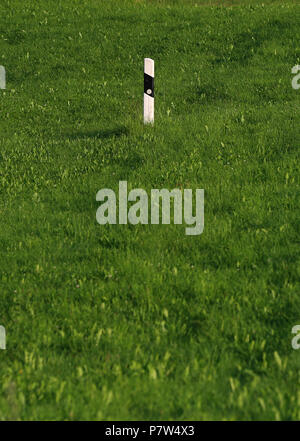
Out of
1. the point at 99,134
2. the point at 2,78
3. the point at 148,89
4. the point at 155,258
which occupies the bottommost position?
the point at 155,258

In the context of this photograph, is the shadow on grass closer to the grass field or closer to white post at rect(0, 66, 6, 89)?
the grass field

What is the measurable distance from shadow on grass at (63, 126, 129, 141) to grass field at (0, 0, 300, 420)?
0.16 ft

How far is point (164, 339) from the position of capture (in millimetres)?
4500

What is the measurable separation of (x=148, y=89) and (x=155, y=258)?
18.5 feet

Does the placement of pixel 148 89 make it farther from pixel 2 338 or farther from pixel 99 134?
pixel 2 338

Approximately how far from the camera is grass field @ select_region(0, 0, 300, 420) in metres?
3.88

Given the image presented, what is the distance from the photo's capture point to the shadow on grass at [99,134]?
35.2 ft

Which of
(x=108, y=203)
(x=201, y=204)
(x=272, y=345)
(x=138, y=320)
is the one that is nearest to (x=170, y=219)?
(x=201, y=204)

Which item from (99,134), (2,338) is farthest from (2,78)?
(2,338)

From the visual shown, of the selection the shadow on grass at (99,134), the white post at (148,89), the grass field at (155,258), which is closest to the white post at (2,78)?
the grass field at (155,258)

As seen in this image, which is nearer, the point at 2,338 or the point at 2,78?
the point at 2,338

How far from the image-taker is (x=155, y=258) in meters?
5.82

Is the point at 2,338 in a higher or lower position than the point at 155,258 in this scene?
lower
